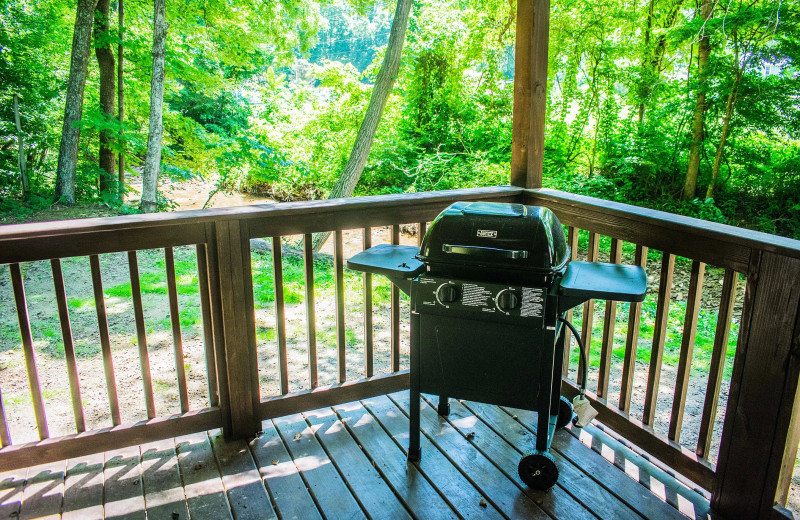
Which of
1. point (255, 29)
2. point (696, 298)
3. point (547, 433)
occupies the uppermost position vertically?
point (255, 29)

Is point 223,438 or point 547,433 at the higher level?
point 547,433

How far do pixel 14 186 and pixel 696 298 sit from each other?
967cm

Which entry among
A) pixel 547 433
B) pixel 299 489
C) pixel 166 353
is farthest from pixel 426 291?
pixel 166 353

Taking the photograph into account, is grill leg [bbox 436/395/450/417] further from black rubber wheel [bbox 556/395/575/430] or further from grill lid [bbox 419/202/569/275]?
grill lid [bbox 419/202/569/275]

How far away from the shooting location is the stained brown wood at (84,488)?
6.60 feet

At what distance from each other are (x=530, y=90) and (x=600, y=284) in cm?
128

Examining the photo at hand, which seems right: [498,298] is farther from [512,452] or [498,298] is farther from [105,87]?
[105,87]

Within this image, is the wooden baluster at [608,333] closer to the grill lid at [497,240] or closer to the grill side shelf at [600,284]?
the grill side shelf at [600,284]

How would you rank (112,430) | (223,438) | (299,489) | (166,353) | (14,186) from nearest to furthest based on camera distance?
(299,489) < (112,430) < (223,438) < (166,353) < (14,186)

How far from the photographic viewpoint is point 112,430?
2.29m

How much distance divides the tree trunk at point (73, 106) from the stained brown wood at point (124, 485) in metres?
7.01

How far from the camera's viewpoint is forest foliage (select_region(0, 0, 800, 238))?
25.6ft

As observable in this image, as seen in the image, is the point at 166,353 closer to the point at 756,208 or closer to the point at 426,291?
the point at 426,291

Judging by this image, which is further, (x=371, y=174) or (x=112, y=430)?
(x=371, y=174)
